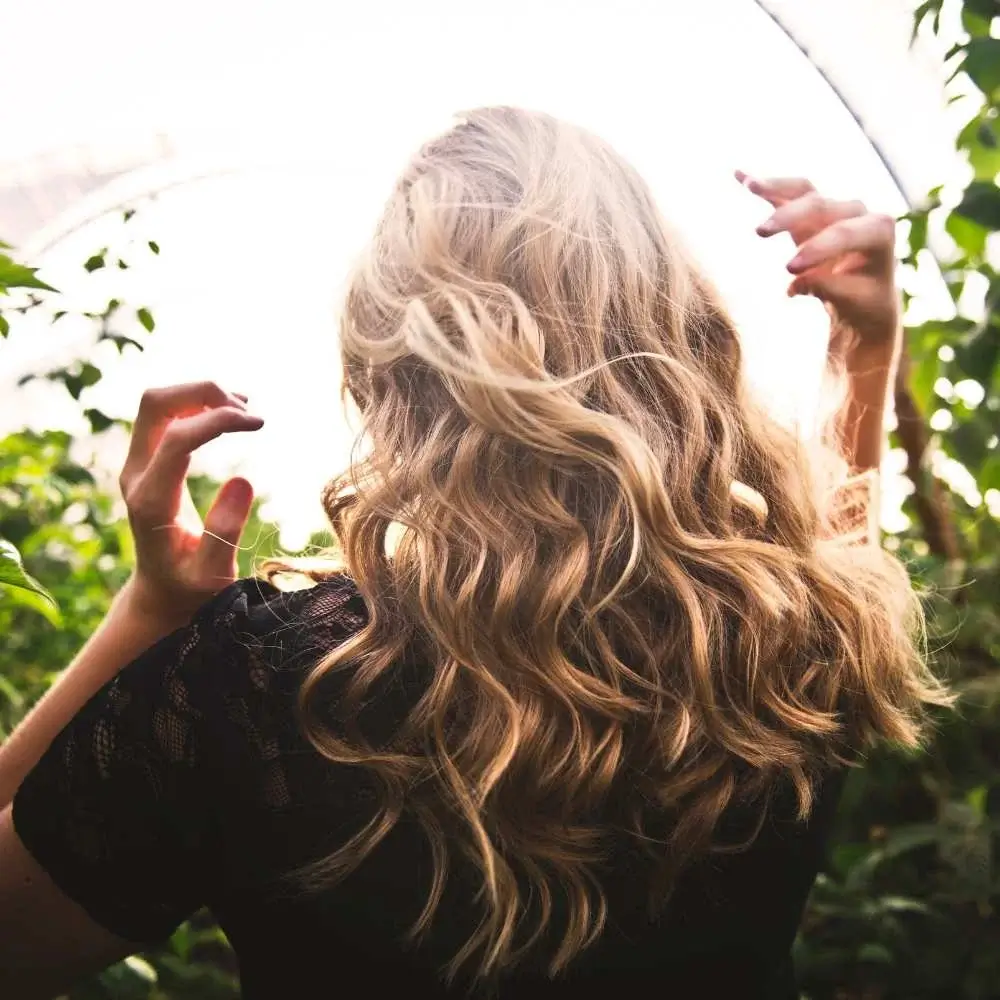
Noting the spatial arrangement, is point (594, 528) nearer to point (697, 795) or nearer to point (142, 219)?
point (697, 795)

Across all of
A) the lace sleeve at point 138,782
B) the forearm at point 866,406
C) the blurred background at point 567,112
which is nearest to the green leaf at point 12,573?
the lace sleeve at point 138,782

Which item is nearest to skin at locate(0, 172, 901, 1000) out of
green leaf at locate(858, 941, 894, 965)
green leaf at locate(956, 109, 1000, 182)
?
green leaf at locate(956, 109, 1000, 182)

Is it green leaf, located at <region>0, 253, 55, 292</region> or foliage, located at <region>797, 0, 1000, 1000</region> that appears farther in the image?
foliage, located at <region>797, 0, 1000, 1000</region>

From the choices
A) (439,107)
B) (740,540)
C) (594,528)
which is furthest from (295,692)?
(439,107)

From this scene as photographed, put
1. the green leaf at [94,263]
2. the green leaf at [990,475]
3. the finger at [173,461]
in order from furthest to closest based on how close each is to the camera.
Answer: the green leaf at [990,475], the green leaf at [94,263], the finger at [173,461]

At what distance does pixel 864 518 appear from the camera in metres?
1.55

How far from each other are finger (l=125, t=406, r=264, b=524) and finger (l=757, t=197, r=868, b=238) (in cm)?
67

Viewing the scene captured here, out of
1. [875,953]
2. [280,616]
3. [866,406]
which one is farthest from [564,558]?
[875,953]

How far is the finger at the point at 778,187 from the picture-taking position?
1407 millimetres

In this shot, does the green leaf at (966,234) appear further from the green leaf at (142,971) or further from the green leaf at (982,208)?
the green leaf at (142,971)

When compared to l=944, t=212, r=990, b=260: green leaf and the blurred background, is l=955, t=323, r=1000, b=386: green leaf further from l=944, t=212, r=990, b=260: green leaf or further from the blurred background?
l=944, t=212, r=990, b=260: green leaf

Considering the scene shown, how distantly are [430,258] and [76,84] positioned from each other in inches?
45.2

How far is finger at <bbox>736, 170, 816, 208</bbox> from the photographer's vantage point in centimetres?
141

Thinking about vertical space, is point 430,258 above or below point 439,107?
below
